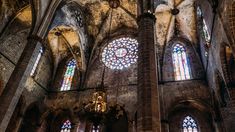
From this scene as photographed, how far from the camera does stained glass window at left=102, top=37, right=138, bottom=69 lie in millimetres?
17312

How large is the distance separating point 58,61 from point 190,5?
1121cm

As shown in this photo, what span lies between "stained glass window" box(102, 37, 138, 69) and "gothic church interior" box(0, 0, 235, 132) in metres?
0.08

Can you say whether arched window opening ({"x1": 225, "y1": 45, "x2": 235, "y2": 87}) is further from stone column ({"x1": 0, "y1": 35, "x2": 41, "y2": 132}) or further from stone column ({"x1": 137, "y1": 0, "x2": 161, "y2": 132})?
stone column ({"x1": 0, "y1": 35, "x2": 41, "y2": 132})

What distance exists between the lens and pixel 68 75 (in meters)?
18.5

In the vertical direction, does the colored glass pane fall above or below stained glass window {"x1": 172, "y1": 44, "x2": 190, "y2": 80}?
below

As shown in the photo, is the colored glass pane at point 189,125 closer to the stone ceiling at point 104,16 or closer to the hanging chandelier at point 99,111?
the hanging chandelier at point 99,111

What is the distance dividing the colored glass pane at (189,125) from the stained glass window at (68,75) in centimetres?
872

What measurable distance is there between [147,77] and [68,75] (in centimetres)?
1135

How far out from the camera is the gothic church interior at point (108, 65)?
10955 mm

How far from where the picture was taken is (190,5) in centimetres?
1559

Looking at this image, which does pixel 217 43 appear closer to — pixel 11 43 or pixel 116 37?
pixel 116 37

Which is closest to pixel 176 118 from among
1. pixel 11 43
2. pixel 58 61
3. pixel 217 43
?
pixel 217 43

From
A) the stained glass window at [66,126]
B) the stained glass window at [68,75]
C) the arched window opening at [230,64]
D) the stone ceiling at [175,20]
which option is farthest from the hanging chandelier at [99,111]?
the stone ceiling at [175,20]

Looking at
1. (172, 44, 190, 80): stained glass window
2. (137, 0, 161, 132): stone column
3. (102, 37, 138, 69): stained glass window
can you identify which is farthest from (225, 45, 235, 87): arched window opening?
(102, 37, 138, 69): stained glass window
